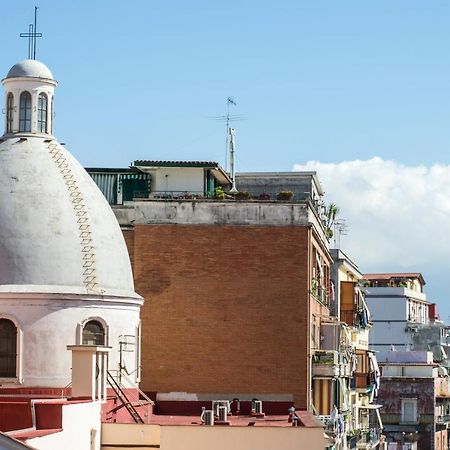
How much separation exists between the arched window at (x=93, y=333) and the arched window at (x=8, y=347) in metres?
2.06

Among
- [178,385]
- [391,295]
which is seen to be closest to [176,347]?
[178,385]

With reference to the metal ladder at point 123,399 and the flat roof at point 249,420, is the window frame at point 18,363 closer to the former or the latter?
the metal ladder at point 123,399

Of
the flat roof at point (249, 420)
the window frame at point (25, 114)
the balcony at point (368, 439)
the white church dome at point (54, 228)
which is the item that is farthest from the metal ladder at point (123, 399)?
the balcony at point (368, 439)

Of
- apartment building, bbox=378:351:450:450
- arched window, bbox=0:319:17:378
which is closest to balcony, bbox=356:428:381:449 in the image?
apartment building, bbox=378:351:450:450

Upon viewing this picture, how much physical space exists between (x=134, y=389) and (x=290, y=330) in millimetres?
7632

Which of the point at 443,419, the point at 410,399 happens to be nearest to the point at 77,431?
the point at 410,399

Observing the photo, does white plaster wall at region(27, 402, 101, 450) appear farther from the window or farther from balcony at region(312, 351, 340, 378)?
the window

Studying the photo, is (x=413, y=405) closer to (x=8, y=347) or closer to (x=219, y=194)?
(x=219, y=194)

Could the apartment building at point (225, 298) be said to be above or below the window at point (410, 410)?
above

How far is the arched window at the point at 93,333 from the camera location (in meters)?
43.8

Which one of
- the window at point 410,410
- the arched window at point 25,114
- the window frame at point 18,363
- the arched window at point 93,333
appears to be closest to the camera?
the window frame at point 18,363

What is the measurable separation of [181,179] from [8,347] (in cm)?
1482

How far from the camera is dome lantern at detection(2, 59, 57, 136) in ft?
152

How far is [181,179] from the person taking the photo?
56.0 metres
